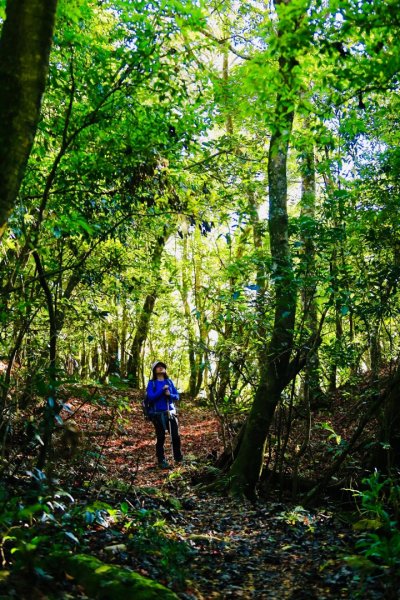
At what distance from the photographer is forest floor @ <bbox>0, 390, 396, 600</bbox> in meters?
4.20

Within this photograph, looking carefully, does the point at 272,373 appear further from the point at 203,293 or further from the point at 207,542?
the point at 207,542

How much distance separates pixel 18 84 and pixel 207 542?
195 inches

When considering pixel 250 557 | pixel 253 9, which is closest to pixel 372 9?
pixel 250 557

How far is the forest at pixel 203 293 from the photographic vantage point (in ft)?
12.7

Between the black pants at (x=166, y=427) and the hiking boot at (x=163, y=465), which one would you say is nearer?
the hiking boot at (x=163, y=465)

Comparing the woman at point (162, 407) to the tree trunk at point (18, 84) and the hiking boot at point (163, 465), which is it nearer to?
the hiking boot at point (163, 465)

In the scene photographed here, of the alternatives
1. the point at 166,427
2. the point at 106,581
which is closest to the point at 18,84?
the point at 106,581

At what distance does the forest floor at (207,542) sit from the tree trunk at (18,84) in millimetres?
2488

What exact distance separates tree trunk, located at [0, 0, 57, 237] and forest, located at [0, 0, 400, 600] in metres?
0.01

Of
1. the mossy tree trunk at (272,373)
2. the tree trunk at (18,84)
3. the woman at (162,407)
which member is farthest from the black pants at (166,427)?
the tree trunk at (18,84)

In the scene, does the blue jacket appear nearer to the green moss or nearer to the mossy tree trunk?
the mossy tree trunk

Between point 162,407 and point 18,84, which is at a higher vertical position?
point 18,84

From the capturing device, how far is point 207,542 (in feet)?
18.5

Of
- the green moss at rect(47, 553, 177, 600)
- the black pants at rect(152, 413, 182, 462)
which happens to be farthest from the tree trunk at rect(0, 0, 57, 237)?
the black pants at rect(152, 413, 182, 462)
